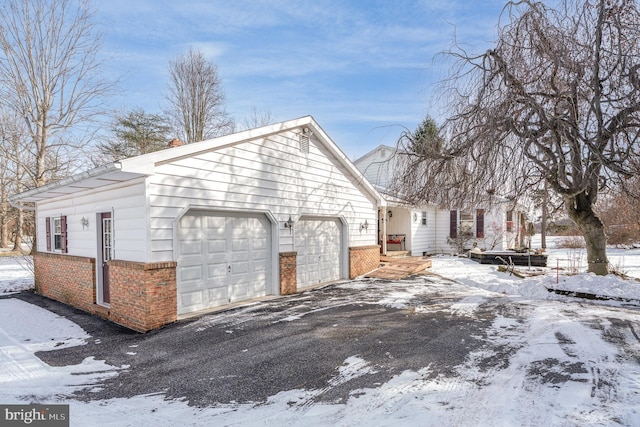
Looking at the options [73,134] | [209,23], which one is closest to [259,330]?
[209,23]

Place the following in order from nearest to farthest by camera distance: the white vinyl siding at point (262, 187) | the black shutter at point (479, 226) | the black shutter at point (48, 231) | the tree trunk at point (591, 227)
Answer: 1. the white vinyl siding at point (262, 187)
2. the tree trunk at point (591, 227)
3. the black shutter at point (48, 231)
4. the black shutter at point (479, 226)

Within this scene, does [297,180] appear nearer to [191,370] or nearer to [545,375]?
[191,370]

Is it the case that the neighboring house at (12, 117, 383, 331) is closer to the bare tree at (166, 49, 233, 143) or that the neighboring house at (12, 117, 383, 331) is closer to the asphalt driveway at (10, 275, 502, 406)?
the asphalt driveway at (10, 275, 502, 406)

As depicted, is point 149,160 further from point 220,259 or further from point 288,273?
point 288,273

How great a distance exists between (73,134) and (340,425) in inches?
779

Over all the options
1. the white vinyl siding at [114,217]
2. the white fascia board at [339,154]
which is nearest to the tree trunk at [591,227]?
the white fascia board at [339,154]

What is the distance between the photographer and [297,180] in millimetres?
9938

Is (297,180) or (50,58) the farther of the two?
(50,58)

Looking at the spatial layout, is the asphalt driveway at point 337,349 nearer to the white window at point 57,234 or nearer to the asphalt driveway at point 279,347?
the asphalt driveway at point 279,347

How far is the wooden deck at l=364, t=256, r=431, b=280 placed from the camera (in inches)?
492

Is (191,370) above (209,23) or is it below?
below

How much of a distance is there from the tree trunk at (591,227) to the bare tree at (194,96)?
2101 centimetres

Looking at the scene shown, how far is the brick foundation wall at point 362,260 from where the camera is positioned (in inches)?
479

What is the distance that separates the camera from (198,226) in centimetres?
748
